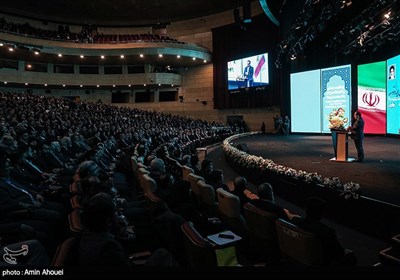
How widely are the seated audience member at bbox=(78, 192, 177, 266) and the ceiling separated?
2306 cm

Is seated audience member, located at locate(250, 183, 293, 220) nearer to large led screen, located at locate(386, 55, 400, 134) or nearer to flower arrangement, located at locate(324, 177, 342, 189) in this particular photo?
flower arrangement, located at locate(324, 177, 342, 189)

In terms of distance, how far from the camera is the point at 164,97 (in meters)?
27.0

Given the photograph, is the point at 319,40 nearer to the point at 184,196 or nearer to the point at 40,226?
the point at 184,196

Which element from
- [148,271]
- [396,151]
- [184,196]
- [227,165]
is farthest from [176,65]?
[148,271]

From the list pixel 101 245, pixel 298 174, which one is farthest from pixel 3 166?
pixel 298 174

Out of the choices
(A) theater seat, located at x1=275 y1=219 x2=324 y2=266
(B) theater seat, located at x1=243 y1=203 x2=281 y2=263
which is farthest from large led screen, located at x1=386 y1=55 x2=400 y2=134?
(A) theater seat, located at x1=275 y1=219 x2=324 y2=266

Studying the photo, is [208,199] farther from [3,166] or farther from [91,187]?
[3,166]

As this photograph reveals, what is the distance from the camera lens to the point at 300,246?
224cm

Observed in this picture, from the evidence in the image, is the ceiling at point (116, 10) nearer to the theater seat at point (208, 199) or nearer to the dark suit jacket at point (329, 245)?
the theater seat at point (208, 199)

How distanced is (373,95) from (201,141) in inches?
308

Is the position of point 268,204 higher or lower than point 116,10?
lower

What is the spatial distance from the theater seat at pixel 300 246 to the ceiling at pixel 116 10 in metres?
22.6

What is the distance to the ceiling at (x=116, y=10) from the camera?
22.5 metres

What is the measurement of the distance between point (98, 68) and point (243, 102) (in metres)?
12.7
